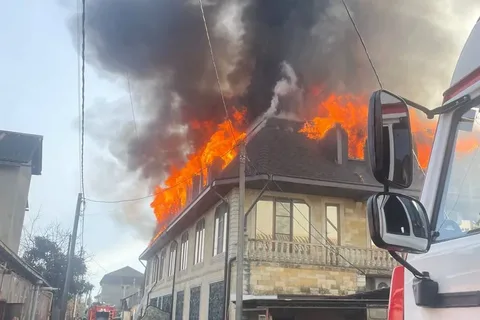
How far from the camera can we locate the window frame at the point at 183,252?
71.4ft

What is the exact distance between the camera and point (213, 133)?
19.7 m

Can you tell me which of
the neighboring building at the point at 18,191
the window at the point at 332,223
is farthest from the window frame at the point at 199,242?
the neighboring building at the point at 18,191

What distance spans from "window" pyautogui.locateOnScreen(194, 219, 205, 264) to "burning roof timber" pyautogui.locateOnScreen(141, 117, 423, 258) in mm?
789

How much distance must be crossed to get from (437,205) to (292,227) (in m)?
13.5

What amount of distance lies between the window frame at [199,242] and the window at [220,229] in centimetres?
160

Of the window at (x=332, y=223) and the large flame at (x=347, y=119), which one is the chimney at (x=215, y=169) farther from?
the window at (x=332, y=223)

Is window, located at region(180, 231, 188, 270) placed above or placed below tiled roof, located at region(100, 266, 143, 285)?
below

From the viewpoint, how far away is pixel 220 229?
16.8 meters

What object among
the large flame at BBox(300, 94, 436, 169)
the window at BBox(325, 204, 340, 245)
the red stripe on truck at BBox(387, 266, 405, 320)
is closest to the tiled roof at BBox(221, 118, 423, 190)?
the large flame at BBox(300, 94, 436, 169)

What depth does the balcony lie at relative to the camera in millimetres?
14430

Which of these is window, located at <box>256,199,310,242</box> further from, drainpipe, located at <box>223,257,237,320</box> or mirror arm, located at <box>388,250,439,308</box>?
mirror arm, located at <box>388,250,439,308</box>

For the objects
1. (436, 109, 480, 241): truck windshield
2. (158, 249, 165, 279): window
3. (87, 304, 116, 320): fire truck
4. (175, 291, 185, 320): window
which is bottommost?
(87, 304, 116, 320): fire truck

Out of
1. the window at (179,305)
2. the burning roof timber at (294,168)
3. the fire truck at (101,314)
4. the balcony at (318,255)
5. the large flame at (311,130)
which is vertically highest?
the large flame at (311,130)

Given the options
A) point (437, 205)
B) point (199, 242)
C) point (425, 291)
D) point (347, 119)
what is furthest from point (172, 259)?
point (425, 291)
